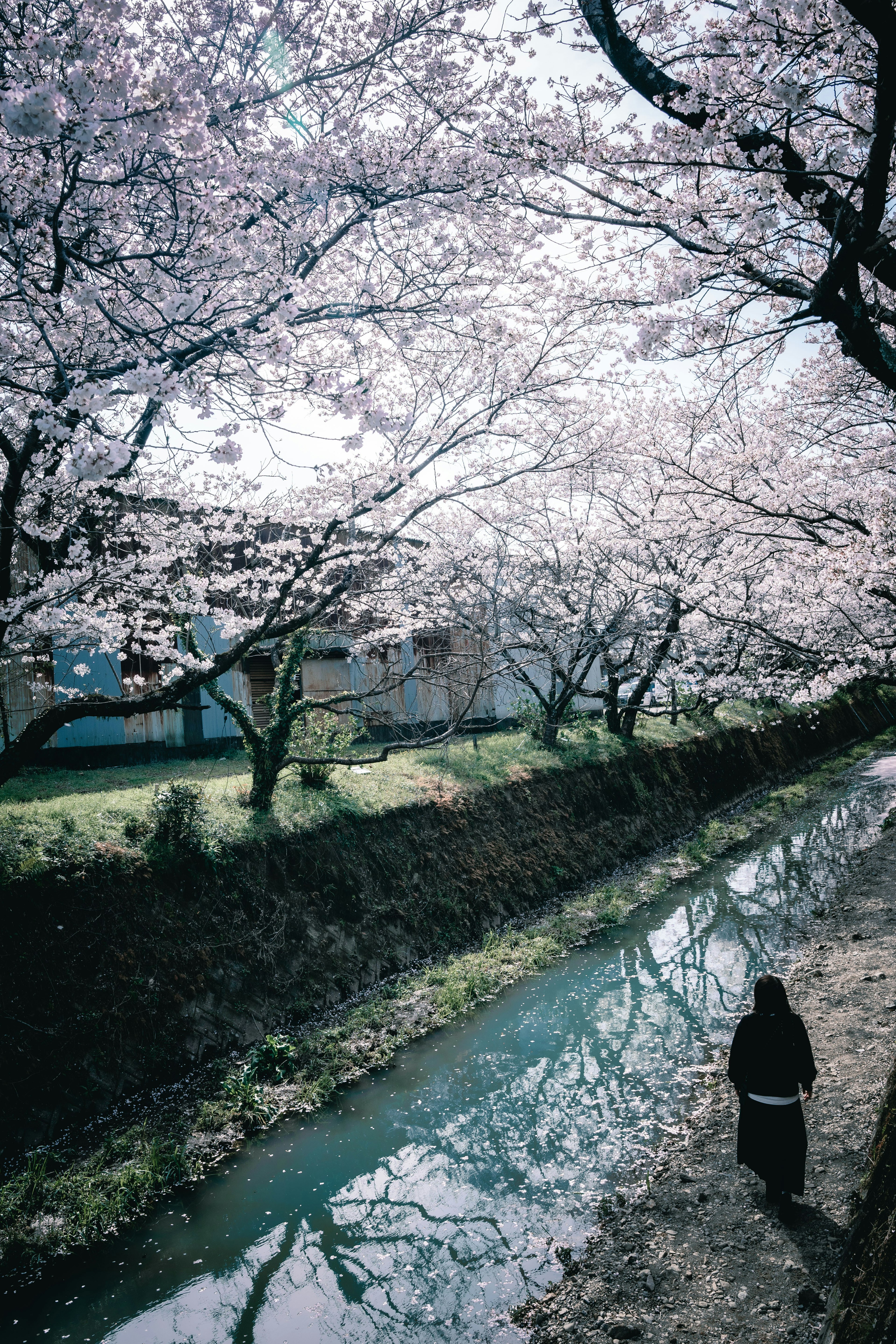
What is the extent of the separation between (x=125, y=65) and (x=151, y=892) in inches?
299

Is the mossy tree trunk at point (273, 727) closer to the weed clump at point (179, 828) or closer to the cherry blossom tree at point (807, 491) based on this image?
the weed clump at point (179, 828)

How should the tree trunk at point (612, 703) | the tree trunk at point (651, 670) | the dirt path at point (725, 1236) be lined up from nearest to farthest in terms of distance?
the dirt path at point (725, 1236) → the tree trunk at point (651, 670) → the tree trunk at point (612, 703)

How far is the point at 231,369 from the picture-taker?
5.34 metres

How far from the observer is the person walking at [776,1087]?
14.7 feet

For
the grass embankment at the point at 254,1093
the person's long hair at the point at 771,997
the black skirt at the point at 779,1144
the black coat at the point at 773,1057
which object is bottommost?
the grass embankment at the point at 254,1093

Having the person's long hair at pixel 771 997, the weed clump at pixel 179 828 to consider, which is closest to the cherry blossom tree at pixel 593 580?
the weed clump at pixel 179 828

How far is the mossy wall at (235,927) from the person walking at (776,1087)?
5726mm

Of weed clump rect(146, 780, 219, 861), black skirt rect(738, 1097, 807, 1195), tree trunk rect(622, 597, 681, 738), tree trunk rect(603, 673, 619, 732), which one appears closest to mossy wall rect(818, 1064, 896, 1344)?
black skirt rect(738, 1097, 807, 1195)

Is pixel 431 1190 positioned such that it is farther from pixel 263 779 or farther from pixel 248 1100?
pixel 263 779

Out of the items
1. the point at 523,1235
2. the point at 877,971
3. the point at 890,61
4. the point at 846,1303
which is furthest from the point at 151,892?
the point at 890,61

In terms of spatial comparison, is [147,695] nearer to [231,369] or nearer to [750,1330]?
[231,369]

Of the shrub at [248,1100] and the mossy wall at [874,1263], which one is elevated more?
the mossy wall at [874,1263]

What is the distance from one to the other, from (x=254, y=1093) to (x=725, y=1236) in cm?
457

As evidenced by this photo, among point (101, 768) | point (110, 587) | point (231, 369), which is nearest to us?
point (231, 369)
